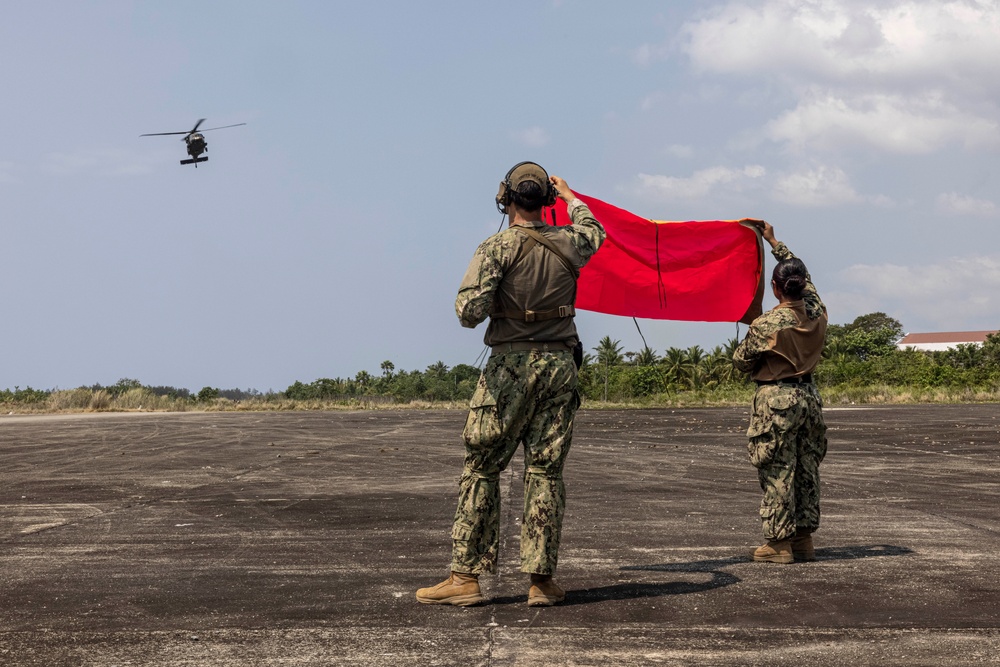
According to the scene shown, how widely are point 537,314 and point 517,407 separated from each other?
1.73ft

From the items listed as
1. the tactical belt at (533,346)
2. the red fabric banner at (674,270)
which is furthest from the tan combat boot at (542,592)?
the red fabric banner at (674,270)

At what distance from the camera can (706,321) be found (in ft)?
28.3

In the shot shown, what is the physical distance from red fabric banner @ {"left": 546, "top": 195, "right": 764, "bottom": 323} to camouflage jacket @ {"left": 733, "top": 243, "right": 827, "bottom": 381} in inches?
42.5

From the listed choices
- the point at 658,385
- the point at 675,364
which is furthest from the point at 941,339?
the point at 658,385

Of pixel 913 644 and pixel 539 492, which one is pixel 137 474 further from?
pixel 913 644

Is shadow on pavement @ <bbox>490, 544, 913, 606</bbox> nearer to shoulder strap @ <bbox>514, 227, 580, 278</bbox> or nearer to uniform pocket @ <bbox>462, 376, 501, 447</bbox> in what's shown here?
uniform pocket @ <bbox>462, 376, 501, 447</bbox>

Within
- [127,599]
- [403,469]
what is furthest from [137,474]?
[127,599]

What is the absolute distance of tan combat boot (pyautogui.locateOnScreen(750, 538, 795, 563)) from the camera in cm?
673

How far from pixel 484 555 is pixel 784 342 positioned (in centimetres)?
285

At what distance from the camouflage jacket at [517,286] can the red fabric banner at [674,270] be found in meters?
2.66

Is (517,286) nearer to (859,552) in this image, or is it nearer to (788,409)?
(788,409)

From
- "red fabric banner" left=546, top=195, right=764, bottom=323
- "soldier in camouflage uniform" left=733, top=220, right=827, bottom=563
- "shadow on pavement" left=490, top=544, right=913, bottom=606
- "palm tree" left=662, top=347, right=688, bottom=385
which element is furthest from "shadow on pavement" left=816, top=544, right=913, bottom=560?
"palm tree" left=662, top=347, right=688, bottom=385

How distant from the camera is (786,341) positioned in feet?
23.3

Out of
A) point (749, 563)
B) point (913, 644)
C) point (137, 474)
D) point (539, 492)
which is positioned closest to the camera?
point (913, 644)
